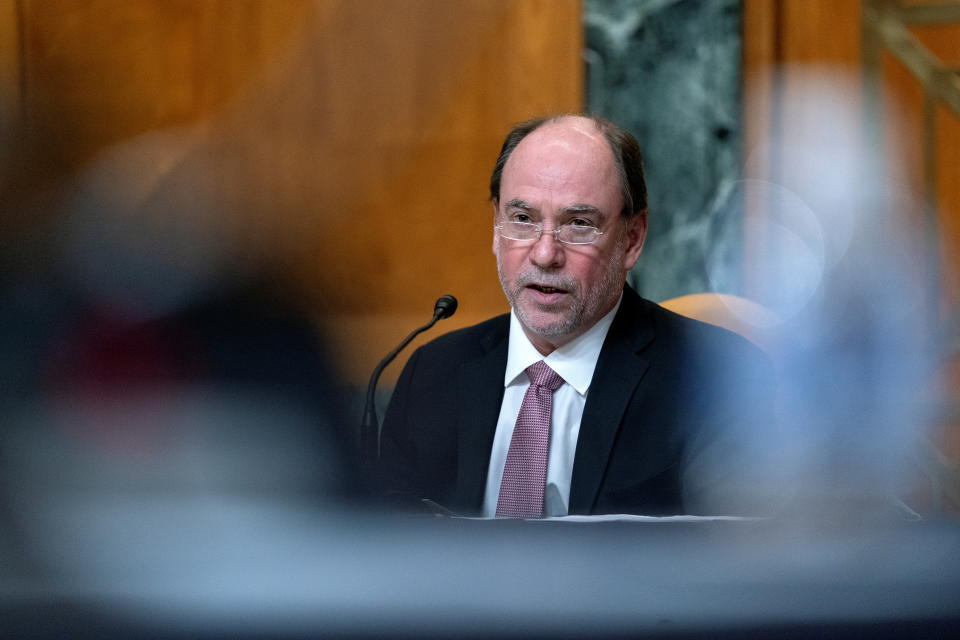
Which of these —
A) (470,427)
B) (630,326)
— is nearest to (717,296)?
(630,326)

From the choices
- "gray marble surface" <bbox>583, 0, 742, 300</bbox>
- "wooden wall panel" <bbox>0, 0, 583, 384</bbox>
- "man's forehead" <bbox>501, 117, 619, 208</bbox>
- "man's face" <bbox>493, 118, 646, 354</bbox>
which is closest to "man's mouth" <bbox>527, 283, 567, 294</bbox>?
"man's face" <bbox>493, 118, 646, 354</bbox>

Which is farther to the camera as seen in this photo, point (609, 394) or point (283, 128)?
point (609, 394)

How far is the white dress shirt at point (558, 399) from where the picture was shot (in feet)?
2.86

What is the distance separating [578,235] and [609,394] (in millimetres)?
156

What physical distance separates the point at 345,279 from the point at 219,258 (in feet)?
0.09

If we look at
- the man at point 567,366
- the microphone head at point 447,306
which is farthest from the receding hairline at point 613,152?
the microphone head at point 447,306

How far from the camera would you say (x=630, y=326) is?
102cm

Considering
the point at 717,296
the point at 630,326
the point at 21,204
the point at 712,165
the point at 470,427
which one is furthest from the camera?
the point at 712,165

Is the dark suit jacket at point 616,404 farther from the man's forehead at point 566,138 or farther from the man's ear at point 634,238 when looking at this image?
the man's forehead at point 566,138

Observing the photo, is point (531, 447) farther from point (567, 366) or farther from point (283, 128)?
point (283, 128)

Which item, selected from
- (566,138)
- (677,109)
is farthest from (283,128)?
(677,109)

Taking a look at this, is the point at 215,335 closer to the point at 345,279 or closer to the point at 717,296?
the point at 345,279

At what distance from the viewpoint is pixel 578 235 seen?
97 centimetres

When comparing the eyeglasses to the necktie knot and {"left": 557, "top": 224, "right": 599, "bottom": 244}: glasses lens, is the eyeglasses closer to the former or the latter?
{"left": 557, "top": 224, "right": 599, "bottom": 244}: glasses lens
